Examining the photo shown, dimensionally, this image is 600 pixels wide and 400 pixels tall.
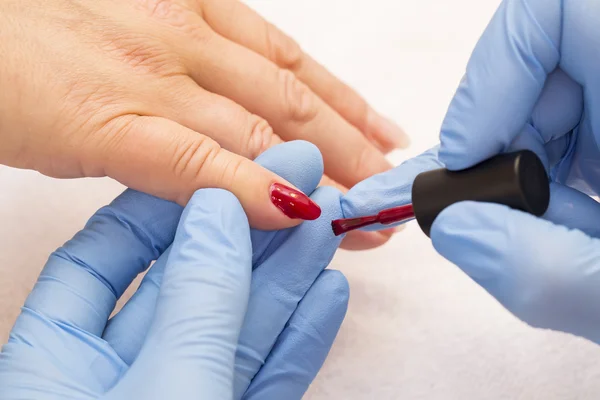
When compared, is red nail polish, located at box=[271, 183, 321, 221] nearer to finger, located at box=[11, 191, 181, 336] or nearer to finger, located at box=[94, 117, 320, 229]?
finger, located at box=[94, 117, 320, 229]

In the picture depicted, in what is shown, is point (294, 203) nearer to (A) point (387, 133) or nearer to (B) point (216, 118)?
(B) point (216, 118)

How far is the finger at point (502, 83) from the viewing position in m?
0.78

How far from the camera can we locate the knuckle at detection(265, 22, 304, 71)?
52.0 inches

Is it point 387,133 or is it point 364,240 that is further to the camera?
point 387,133

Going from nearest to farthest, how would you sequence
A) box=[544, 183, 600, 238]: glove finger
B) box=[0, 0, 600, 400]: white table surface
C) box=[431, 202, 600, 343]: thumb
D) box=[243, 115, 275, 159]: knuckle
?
box=[431, 202, 600, 343]: thumb < box=[544, 183, 600, 238]: glove finger < box=[0, 0, 600, 400]: white table surface < box=[243, 115, 275, 159]: knuckle

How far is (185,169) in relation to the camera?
37.1 inches

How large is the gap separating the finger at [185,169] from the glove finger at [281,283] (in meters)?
0.05

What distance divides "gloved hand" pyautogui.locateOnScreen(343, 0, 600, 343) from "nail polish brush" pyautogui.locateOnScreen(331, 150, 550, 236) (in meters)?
0.02

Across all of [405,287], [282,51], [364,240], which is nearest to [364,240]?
[364,240]

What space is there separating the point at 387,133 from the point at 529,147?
50 cm

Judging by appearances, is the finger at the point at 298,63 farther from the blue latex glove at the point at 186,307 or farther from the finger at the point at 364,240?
the blue latex glove at the point at 186,307

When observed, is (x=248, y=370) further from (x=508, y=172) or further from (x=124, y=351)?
(x=508, y=172)

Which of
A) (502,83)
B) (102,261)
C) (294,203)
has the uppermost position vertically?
(502,83)

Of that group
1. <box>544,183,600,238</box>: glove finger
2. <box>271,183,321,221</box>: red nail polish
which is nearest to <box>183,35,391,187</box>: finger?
<box>271,183,321,221</box>: red nail polish
